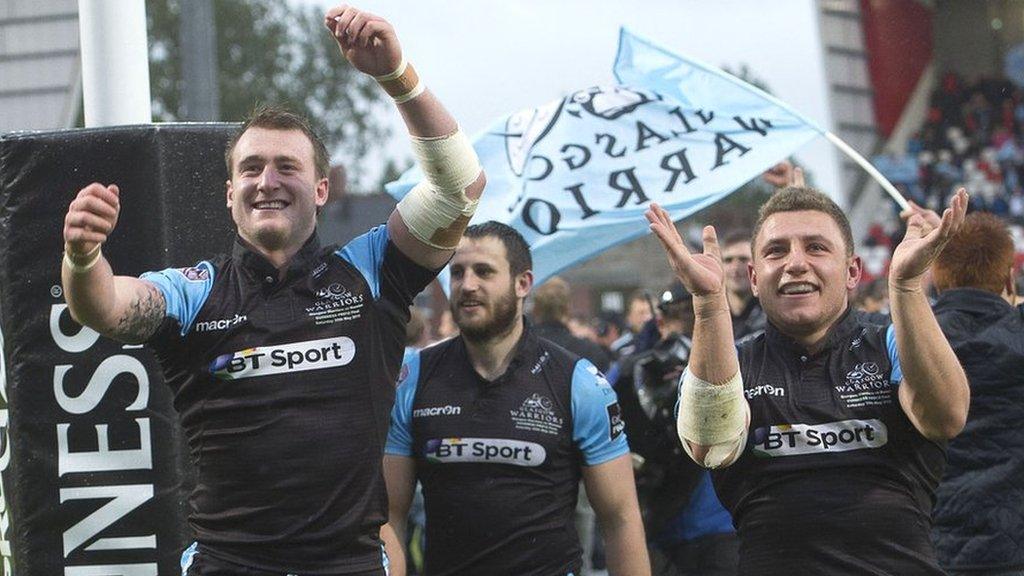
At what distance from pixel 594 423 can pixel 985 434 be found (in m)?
1.37

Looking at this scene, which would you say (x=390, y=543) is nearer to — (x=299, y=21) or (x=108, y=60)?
(x=108, y=60)

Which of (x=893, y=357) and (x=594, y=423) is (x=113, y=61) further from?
(x=893, y=357)

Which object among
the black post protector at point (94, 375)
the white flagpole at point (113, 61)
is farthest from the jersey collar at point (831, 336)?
→ the white flagpole at point (113, 61)

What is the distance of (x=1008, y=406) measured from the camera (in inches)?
200

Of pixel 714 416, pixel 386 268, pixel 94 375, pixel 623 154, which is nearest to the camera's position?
pixel 714 416

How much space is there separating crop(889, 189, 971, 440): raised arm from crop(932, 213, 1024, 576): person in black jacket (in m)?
1.32

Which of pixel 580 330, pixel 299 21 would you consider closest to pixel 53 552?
pixel 580 330

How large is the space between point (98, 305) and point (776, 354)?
1.90 m

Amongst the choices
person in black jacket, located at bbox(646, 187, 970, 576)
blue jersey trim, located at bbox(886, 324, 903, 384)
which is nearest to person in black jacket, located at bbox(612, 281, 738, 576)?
person in black jacket, located at bbox(646, 187, 970, 576)

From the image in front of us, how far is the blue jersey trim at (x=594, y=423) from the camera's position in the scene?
514cm

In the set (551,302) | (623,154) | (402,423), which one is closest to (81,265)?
(402,423)

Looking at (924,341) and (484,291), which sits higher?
(484,291)

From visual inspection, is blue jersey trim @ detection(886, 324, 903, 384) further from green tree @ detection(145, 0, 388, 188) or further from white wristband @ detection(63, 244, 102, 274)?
green tree @ detection(145, 0, 388, 188)

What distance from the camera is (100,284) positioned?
362 cm
